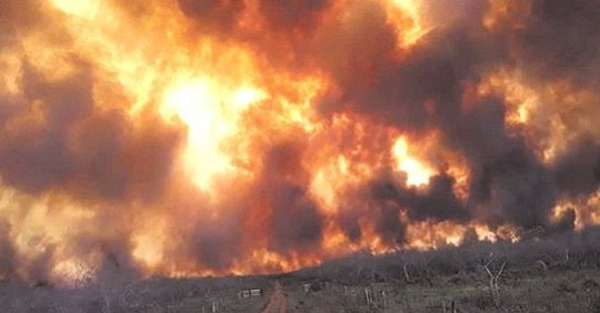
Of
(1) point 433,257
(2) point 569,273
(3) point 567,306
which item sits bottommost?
(3) point 567,306

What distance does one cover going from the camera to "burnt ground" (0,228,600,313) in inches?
2768

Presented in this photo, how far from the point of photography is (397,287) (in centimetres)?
8962

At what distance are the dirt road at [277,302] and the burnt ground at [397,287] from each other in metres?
0.12

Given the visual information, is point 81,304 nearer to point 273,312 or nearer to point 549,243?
point 273,312

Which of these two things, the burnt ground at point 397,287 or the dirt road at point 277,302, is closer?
the burnt ground at point 397,287

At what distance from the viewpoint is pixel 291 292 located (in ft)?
309

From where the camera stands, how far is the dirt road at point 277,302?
7391 centimetres

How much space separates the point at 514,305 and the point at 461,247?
53358 millimetres

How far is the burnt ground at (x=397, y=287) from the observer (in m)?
70.3

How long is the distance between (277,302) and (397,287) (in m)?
16.4

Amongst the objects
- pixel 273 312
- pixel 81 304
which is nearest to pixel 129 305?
pixel 81 304

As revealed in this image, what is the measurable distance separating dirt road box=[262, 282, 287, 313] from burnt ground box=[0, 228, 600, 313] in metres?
0.12

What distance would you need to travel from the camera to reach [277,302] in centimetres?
8231

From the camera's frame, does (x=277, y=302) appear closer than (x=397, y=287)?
Yes
